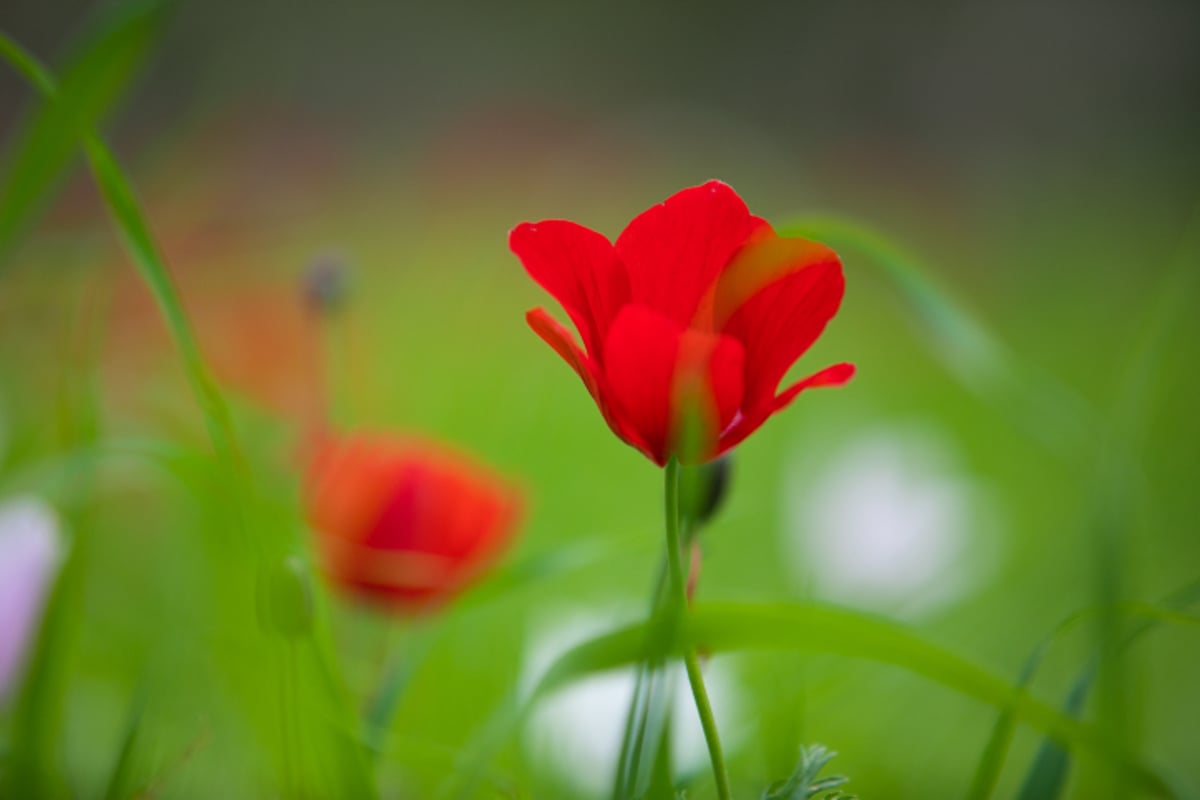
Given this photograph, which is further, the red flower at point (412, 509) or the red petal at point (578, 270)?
the red flower at point (412, 509)

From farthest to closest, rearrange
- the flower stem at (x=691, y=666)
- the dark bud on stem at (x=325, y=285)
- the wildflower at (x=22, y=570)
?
the dark bud on stem at (x=325, y=285) < the wildflower at (x=22, y=570) < the flower stem at (x=691, y=666)

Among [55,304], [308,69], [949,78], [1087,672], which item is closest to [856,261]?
[949,78]

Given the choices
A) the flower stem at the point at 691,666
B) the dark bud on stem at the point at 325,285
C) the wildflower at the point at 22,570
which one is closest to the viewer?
the flower stem at the point at 691,666

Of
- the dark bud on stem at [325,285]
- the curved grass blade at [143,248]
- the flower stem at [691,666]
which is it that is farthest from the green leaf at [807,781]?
the dark bud on stem at [325,285]

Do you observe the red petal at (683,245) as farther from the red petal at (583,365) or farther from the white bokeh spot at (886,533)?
the white bokeh spot at (886,533)

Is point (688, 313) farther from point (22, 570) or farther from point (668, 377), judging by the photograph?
point (22, 570)

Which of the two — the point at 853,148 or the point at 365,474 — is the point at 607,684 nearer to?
the point at 365,474

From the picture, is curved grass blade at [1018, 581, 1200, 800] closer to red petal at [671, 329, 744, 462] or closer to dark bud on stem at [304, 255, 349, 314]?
red petal at [671, 329, 744, 462]

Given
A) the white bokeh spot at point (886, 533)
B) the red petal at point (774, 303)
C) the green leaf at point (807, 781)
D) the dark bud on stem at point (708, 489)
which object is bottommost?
the green leaf at point (807, 781)
